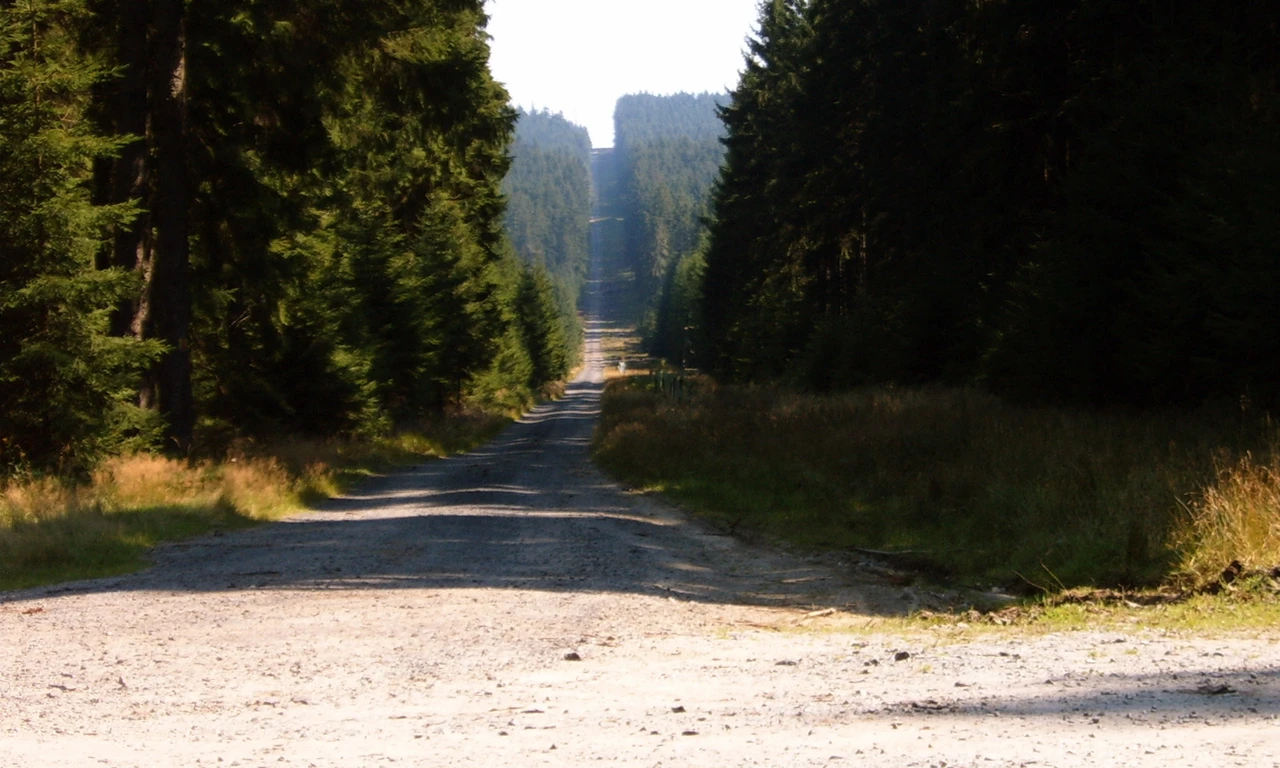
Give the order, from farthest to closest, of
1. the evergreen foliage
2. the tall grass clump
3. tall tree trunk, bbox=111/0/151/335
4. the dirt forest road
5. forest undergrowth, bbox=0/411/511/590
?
1. tall tree trunk, bbox=111/0/151/335
2. the evergreen foliage
3. forest undergrowth, bbox=0/411/511/590
4. the tall grass clump
5. the dirt forest road

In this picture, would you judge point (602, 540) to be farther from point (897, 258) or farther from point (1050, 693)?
point (897, 258)

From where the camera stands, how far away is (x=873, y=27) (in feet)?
123

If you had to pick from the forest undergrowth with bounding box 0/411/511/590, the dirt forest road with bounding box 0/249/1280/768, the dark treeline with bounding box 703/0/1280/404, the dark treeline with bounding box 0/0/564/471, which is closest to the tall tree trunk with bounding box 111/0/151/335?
the dark treeline with bounding box 0/0/564/471

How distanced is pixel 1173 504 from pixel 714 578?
416cm

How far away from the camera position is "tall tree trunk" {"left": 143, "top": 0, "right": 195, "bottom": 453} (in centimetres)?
1833

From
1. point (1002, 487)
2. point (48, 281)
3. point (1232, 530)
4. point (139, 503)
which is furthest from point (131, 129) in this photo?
point (1232, 530)

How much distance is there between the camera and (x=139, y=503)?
14.5 m

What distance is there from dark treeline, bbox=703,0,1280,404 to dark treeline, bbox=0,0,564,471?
11.3 metres

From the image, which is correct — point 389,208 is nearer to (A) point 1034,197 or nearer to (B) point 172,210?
(B) point 172,210

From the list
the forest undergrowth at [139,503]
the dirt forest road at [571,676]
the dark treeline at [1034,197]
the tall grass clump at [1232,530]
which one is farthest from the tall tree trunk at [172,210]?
the tall grass clump at [1232,530]

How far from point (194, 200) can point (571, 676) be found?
16602 mm

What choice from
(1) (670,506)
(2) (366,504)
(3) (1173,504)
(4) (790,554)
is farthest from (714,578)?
(2) (366,504)

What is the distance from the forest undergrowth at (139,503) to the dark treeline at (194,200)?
39.0 inches

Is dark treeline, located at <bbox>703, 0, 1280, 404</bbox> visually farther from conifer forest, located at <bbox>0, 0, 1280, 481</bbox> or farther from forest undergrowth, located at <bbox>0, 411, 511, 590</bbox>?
forest undergrowth, located at <bbox>0, 411, 511, 590</bbox>
